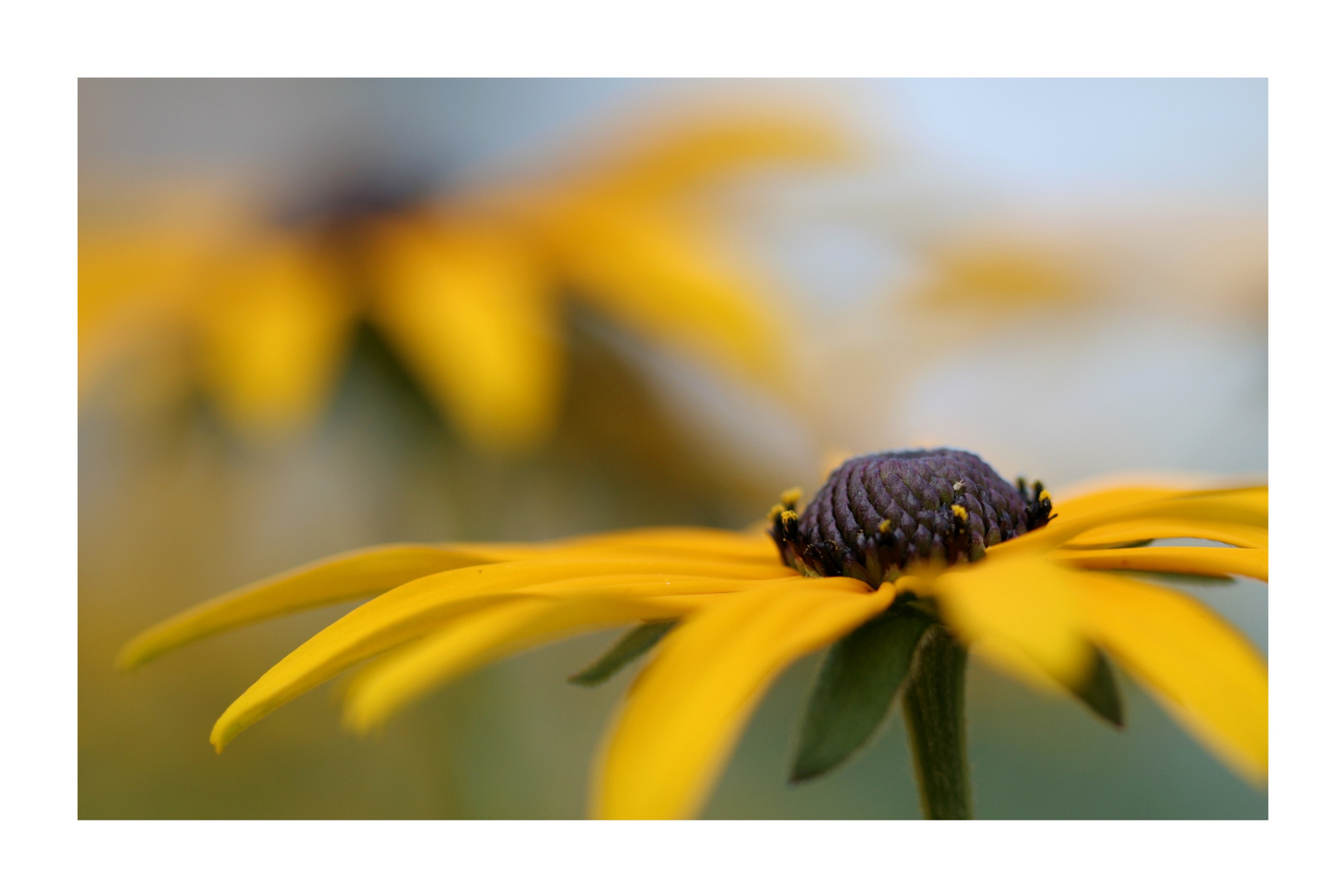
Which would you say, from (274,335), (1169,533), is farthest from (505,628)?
(274,335)

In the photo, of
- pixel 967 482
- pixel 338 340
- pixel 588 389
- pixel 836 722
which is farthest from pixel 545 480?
pixel 836 722

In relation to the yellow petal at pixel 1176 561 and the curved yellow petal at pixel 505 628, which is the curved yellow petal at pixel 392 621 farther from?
the yellow petal at pixel 1176 561

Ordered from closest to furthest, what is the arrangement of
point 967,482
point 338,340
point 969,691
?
1. point 967,482
2. point 338,340
3. point 969,691

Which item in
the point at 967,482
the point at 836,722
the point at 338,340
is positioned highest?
the point at 338,340

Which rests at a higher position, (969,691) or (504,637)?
(504,637)

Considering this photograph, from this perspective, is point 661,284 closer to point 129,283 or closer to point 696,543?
point 696,543

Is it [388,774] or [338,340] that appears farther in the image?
[388,774]
